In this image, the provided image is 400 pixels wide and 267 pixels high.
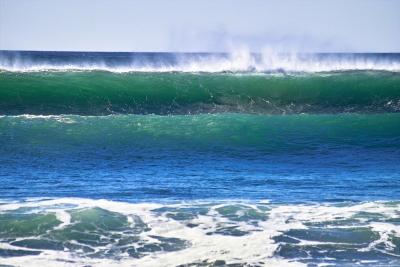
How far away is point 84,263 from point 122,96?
1335 centimetres

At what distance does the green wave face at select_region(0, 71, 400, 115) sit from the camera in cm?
1903

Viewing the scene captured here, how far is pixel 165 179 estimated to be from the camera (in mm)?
10711

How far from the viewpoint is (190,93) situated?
2028 centimetres

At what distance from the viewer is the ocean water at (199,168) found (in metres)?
7.34

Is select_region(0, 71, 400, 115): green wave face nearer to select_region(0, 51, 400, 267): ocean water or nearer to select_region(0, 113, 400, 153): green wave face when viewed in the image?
select_region(0, 51, 400, 267): ocean water

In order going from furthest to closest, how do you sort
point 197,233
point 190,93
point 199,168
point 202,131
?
1. point 190,93
2. point 202,131
3. point 199,168
4. point 197,233

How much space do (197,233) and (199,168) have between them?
13.7 ft

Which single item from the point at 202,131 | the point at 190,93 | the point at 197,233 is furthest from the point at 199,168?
the point at 190,93

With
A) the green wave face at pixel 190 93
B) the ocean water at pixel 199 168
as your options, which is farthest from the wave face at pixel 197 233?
the green wave face at pixel 190 93

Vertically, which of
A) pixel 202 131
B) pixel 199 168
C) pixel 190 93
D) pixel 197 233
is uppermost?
pixel 190 93

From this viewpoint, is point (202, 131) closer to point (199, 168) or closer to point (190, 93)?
point (199, 168)

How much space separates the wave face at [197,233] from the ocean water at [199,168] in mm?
21

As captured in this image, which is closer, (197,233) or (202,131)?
(197,233)

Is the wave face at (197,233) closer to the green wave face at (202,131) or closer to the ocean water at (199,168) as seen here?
the ocean water at (199,168)
